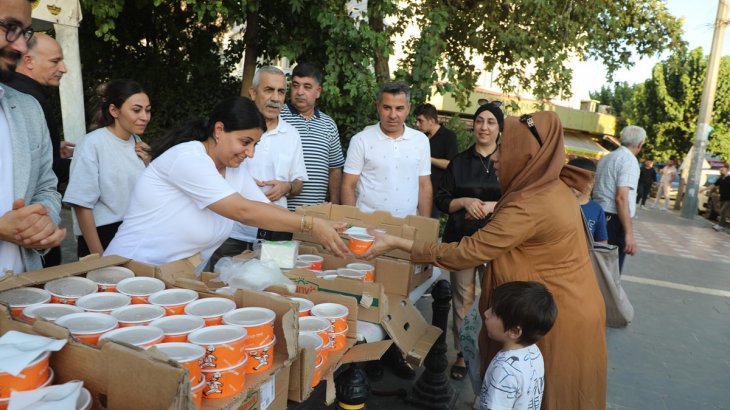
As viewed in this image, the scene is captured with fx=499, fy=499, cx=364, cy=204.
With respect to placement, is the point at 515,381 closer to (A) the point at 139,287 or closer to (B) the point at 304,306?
(B) the point at 304,306

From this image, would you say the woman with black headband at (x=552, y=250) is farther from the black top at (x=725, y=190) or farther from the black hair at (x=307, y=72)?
the black top at (x=725, y=190)

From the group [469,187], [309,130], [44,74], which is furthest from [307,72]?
[44,74]

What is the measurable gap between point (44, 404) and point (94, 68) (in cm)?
1071

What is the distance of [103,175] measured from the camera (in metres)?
3.10

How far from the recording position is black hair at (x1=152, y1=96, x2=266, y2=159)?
2408 mm

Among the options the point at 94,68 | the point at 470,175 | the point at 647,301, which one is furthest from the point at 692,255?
the point at 94,68

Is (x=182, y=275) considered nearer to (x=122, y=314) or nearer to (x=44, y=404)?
(x=122, y=314)

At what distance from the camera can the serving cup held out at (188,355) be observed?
1.20m

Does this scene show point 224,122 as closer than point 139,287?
No

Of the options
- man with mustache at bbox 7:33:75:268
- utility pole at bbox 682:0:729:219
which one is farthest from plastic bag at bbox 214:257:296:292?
→ utility pole at bbox 682:0:729:219

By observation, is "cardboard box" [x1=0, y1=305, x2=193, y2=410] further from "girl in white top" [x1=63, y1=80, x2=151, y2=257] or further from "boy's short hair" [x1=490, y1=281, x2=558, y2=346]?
"girl in white top" [x1=63, y1=80, x2=151, y2=257]

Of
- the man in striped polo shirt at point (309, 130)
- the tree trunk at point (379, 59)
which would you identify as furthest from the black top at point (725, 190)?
the man in striped polo shirt at point (309, 130)

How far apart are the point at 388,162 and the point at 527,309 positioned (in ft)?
6.89

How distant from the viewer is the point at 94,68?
32.9 ft
